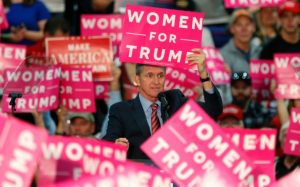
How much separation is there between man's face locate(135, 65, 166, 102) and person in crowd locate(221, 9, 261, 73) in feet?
15.4

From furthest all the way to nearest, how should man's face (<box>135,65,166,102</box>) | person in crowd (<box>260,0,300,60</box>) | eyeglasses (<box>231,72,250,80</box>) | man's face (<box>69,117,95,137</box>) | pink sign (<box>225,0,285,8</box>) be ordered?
person in crowd (<box>260,0,300,60</box>) < pink sign (<box>225,0,285,8</box>) < eyeglasses (<box>231,72,250,80</box>) < man's face (<box>69,117,95,137</box>) < man's face (<box>135,65,166,102</box>)

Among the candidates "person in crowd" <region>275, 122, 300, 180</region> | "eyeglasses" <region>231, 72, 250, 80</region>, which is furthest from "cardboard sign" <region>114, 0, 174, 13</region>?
"person in crowd" <region>275, 122, 300, 180</region>

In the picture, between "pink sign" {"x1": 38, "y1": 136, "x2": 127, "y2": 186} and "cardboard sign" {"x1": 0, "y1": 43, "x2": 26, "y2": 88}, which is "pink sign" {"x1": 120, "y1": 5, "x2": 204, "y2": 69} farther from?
"cardboard sign" {"x1": 0, "y1": 43, "x2": 26, "y2": 88}

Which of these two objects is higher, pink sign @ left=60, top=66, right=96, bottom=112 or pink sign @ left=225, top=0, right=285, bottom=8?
pink sign @ left=225, top=0, right=285, bottom=8

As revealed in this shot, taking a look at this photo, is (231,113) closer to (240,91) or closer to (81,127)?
(240,91)

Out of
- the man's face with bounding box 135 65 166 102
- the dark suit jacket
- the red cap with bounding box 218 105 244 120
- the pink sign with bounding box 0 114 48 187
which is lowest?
the red cap with bounding box 218 105 244 120

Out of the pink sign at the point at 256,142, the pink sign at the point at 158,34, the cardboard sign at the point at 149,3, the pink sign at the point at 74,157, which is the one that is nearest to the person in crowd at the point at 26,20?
the cardboard sign at the point at 149,3

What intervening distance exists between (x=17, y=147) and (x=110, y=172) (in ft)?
1.97

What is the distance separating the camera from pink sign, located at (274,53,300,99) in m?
13.0

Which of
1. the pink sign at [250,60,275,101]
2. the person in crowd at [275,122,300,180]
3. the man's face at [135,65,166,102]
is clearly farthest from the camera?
the pink sign at [250,60,275,101]

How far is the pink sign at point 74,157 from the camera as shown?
8070 mm

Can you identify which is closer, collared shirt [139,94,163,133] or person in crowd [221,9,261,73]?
collared shirt [139,94,163,133]

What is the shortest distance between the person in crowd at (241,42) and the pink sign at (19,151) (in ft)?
23.7

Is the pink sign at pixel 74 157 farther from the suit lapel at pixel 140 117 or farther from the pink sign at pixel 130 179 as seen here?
the suit lapel at pixel 140 117
